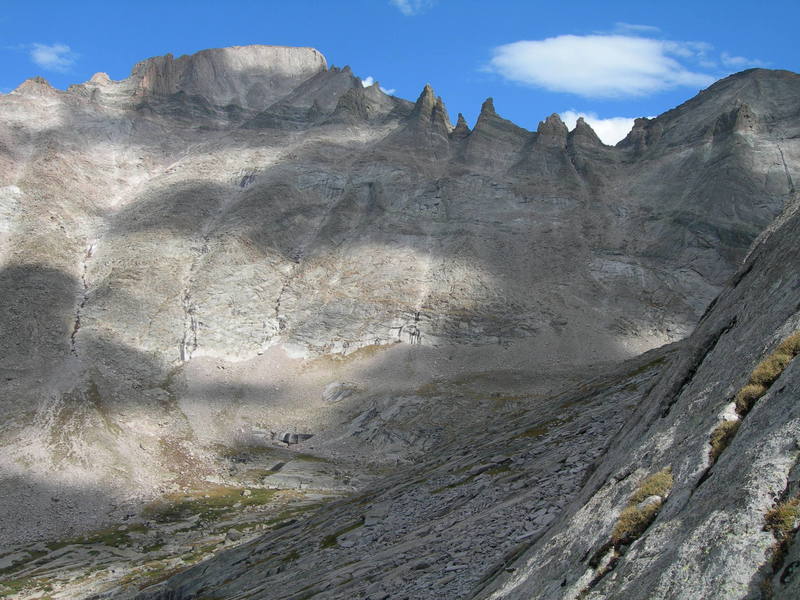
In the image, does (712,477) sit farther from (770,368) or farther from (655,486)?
(770,368)

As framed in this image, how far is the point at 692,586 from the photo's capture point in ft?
36.2

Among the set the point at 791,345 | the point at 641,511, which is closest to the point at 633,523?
the point at 641,511

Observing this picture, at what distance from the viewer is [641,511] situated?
14.5m

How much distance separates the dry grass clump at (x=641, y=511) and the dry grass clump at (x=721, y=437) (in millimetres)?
1123

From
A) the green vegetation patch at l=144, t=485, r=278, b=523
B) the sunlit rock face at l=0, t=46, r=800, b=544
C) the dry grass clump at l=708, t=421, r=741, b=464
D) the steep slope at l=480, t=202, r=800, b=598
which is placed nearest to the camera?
the steep slope at l=480, t=202, r=800, b=598

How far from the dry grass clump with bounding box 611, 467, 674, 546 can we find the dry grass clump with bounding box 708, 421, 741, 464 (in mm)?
1123

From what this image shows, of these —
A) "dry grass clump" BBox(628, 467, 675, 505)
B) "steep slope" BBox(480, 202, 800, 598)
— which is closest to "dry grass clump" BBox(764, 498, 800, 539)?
"steep slope" BBox(480, 202, 800, 598)

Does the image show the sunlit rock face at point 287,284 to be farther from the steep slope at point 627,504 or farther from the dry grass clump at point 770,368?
the dry grass clump at point 770,368

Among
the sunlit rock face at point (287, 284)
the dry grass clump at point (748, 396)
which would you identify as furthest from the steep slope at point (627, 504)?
the sunlit rock face at point (287, 284)

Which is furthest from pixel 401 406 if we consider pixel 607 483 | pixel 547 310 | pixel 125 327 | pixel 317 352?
pixel 607 483

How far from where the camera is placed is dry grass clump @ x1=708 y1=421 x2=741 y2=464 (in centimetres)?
1396

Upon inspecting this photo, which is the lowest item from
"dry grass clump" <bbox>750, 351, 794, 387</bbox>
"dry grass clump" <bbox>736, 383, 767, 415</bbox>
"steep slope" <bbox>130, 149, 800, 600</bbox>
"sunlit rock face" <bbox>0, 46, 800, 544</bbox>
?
"steep slope" <bbox>130, 149, 800, 600</bbox>

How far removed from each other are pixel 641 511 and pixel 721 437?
2202 millimetres

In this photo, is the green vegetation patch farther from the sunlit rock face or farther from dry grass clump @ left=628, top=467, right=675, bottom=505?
dry grass clump @ left=628, top=467, right=675, bottom=505
